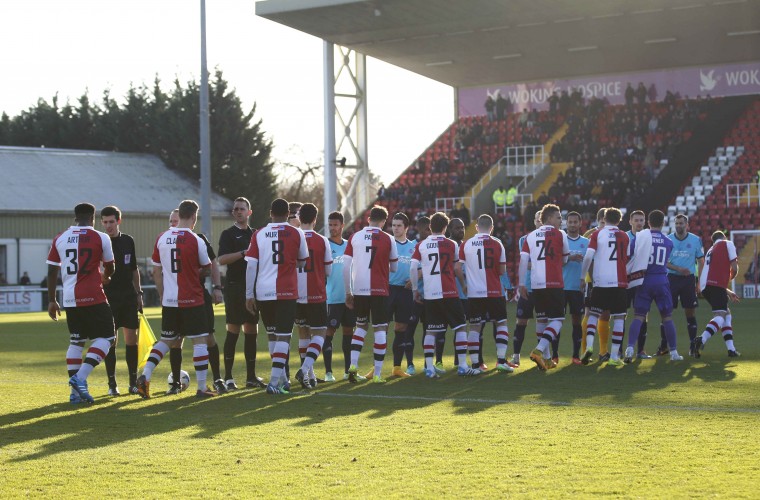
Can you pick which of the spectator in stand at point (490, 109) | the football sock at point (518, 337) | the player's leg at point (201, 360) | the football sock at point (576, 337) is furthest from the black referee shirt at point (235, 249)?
the spectator in stand at point (490, 109)

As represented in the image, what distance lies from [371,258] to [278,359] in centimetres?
181

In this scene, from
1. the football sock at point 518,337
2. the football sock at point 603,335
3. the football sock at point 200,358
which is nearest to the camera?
the football sock at point 200,358

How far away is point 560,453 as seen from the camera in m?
7.80

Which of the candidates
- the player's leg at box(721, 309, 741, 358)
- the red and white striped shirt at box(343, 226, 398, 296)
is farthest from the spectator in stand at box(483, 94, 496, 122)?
the red and white striped shirt at box(343, 226, 398, 296)

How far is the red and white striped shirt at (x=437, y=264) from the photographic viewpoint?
13.0 m

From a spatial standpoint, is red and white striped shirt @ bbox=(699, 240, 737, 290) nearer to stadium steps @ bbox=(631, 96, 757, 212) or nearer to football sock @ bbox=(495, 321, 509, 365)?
football sock @ bbox=(495, 321, 509, 365)

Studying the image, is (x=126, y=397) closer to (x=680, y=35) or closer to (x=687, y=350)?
(x=687, y=350)

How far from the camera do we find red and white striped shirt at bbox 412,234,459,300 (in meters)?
13.0

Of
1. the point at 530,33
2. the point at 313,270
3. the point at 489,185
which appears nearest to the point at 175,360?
the point at 313,270

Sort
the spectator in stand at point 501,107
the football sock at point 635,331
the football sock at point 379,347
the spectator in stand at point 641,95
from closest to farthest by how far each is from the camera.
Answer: the football sock at point 379,347
the football sock at point 635,331
the spectator in stand at point 641,95
the spectator in stand at point 501,107

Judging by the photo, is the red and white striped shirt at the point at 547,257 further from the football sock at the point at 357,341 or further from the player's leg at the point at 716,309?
the player's leg at the point at 716,309

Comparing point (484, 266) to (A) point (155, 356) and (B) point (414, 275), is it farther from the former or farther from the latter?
(A) point (155, 356)

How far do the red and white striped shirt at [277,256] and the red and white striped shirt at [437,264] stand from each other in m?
1.97

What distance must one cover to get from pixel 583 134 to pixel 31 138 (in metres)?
32.1
